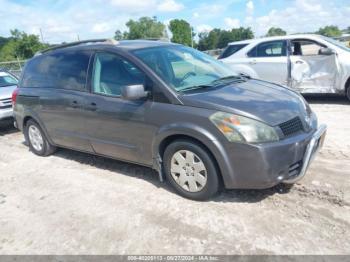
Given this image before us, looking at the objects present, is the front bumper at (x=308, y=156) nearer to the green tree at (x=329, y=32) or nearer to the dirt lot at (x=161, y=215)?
the dirt lot at (x=161, y=215)

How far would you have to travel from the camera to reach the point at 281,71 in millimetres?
8438

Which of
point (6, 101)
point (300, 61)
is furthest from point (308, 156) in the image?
point (6, 101)

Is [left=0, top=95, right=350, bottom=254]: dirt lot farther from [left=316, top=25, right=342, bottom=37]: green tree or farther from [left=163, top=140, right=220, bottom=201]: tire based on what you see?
[left=316, top=25, right=342, bottom=37]: green tree

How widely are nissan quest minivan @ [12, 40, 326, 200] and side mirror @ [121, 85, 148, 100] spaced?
1cm

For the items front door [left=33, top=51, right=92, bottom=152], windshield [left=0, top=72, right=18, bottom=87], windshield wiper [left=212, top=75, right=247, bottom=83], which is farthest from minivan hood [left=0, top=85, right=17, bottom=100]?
windshield wiper [left=212, top=75, right=247, bottom=83]

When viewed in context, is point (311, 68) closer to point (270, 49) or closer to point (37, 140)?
point (270, 49)

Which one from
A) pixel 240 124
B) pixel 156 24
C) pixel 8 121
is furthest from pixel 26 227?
pixel 156 24

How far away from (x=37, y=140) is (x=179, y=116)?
11.2 feet

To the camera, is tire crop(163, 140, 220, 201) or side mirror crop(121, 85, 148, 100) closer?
tire crop(163, 140, 220, 201)

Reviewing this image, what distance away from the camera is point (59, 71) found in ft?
17.5

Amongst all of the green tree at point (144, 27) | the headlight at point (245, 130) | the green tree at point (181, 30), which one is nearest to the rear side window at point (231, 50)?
the headlight at point (245, 130)

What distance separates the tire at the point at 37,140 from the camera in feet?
19.7

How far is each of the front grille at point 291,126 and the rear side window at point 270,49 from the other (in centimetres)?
520

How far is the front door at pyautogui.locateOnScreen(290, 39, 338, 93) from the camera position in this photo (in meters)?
7.94
